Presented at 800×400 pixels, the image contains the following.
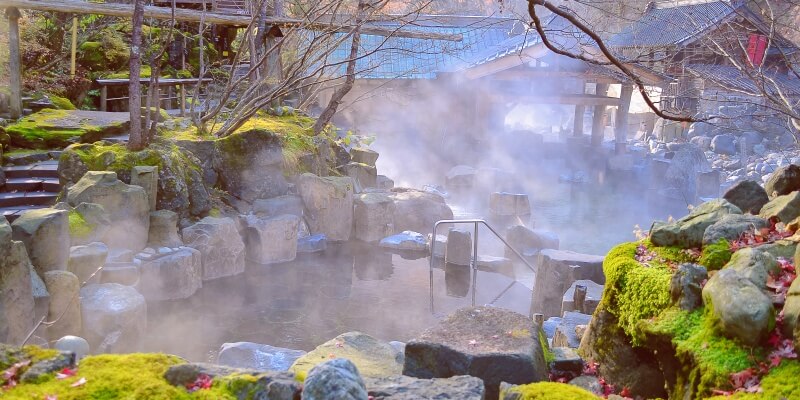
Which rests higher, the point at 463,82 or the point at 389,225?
the point at 463,82

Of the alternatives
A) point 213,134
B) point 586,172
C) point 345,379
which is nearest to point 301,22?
point 213,134

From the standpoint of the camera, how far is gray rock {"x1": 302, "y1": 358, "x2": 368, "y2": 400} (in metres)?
2.75

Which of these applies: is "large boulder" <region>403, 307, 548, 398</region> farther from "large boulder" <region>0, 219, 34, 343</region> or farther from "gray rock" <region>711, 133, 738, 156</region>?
"gray rock" <region>711, 133, 738, 156</region>

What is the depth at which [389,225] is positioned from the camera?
45.5ft

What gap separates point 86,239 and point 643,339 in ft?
24.6

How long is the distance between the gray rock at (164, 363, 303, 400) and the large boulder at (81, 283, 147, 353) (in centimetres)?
498

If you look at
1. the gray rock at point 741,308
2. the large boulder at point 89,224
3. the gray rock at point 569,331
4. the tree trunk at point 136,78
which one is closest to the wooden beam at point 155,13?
the tree trunk at point 136,78

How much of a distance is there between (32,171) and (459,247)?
24.1 ft

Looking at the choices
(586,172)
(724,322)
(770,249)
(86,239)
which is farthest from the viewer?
(586,172)

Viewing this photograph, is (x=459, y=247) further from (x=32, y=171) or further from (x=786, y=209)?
(x=786, y=209)

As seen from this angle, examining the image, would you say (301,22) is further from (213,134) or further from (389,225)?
(389,225)

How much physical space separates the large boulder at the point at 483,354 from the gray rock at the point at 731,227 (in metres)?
1.41

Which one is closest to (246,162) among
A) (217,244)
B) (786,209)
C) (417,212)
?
(217,244)

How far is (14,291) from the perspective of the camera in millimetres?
5883
